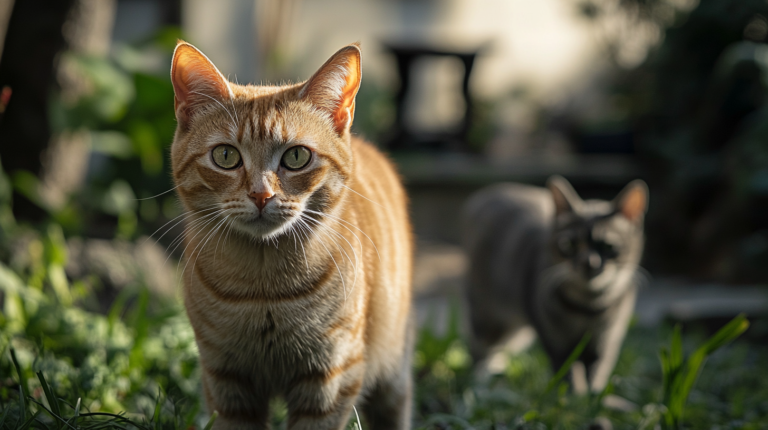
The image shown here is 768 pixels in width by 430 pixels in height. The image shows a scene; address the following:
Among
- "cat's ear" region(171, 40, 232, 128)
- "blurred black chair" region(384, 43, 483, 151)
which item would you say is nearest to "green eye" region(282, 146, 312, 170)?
"cat's ear" region(171, 40, 232, 128)

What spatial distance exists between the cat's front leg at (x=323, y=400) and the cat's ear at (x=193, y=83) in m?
0.73

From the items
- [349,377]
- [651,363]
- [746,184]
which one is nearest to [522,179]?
[746,184]

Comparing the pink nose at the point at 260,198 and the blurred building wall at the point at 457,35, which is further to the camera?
the blurred building wall at the point at 457,35

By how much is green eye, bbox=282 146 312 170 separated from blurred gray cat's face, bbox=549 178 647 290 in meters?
1.45

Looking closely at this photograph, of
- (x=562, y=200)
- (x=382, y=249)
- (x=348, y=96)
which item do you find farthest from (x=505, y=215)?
(x=348, y=96)

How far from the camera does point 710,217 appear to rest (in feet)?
17.8

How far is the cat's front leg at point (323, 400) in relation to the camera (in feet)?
4.80

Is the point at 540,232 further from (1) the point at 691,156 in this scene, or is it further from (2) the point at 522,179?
(2) the point at 522,179

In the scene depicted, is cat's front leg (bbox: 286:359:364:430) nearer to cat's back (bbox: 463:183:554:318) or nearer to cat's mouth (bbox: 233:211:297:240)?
cat's mouth (bbox: 233:211:297:240)

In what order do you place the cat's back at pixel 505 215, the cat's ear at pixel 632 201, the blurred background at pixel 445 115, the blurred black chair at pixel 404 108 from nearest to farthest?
the cat's ear at pixel 632 201
the cat's back at pixel 505 215
the blurred background at pixel 445 115
the blurred black chair at pixel 404 108

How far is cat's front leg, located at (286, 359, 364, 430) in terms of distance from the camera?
1.46m

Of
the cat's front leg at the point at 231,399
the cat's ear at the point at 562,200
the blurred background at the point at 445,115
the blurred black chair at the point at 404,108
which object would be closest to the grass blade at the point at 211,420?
the cat's front leg at the point at 231,399

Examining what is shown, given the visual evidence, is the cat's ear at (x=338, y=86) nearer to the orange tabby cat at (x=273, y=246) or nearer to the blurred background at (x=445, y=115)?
the orange tabby cat at (x=273, y=246)

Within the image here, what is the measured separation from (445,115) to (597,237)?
6.80 m
